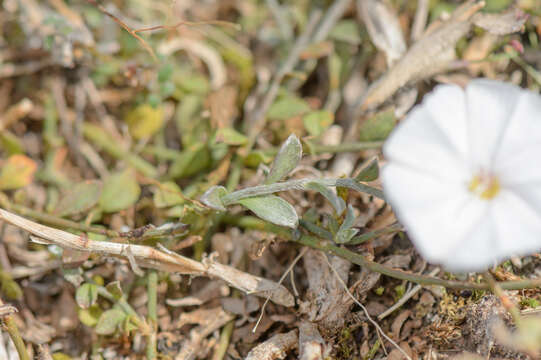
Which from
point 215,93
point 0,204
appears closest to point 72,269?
point 0,204

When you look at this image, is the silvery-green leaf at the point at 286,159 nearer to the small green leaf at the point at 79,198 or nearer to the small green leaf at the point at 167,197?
the small green leaf at the point at 167,197

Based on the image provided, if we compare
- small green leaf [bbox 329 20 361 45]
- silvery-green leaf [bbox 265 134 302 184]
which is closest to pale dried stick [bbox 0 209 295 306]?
silvery-green leaf [bbox 265 134 302 184]

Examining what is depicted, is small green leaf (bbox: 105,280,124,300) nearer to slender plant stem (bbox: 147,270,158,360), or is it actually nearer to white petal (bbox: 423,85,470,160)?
slender plant stem (bbox: 147,270,158,360)

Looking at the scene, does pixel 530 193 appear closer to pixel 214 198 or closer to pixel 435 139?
pixel 435 139

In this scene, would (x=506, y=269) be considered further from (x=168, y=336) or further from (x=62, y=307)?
(x=62, y=307)

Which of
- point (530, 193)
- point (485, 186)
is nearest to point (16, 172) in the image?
point (485, 186)

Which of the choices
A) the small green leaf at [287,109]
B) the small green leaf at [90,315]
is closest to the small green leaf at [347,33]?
the small green leaf at [287,109]
